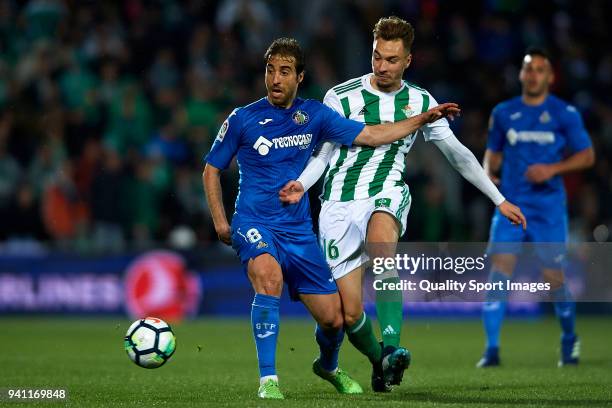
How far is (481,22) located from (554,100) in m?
8.07

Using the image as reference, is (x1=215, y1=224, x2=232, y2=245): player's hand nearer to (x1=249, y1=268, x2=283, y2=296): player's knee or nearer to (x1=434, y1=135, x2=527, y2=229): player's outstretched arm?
(x1=249, y1=268, x2=283, y2=296): player's knee

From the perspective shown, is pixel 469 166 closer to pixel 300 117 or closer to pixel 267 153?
pixel 300 117

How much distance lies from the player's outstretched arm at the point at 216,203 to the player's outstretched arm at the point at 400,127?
3.17 ft

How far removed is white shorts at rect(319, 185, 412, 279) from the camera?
7.71m

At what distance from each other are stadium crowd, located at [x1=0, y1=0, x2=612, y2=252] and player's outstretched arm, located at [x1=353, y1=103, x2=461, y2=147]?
22.7 ft

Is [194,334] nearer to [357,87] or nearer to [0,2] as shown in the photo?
[357,87]

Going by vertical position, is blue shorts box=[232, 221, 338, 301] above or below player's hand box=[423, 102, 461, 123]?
below

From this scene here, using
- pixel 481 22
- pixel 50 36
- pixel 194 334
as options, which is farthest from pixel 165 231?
pixel 481 22

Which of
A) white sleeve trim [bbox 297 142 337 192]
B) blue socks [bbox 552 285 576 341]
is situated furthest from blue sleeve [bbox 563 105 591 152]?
white sleeve trim [bbox 297 142 337 192]

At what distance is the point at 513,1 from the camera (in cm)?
1828

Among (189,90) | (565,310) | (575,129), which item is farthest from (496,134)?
(189,90)

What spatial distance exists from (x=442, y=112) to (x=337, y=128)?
0.67 m

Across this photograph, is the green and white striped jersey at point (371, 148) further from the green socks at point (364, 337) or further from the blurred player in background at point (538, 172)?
the blurred player in background at point (538, 172)

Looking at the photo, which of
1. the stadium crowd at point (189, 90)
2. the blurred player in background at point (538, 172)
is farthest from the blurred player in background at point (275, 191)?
the stadium crowd at point (189, 90)
